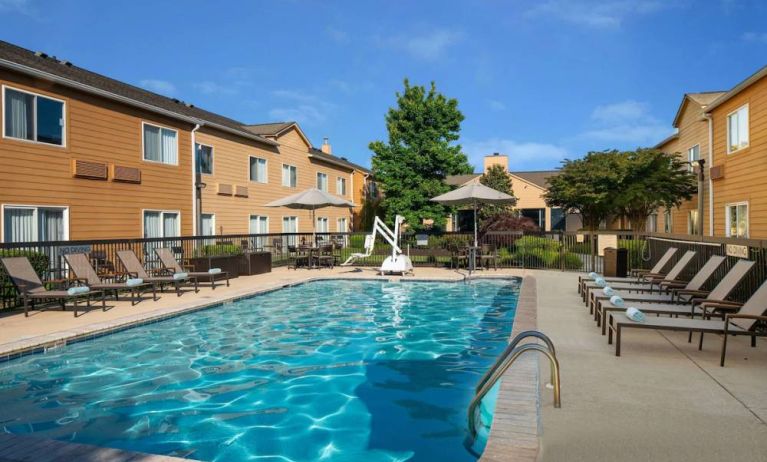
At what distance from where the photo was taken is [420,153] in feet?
92.2

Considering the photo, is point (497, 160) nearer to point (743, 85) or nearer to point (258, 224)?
point (258, 224)

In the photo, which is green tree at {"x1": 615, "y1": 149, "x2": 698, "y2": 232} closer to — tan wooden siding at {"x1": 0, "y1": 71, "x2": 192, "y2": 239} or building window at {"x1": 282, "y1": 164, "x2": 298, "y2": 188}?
building window at {"x1": 282, "y1": 164, "x2": 298, "y2": 188}

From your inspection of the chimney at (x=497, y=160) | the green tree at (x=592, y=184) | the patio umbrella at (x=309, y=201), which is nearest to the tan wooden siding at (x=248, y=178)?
the patio umbrella at (x=309, y=201)

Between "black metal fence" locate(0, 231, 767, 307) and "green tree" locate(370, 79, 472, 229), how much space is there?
7031 mm

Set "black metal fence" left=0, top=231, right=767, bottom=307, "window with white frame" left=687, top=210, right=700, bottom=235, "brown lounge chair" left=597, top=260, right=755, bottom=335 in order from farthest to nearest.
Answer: "window with white frame" left=687, top=210, right=700, bottom=235
"black metal fence" left=0, top=231, right=767, bottom=307
"brown lounge chair" left=597, top=260, right=755, bottom=335

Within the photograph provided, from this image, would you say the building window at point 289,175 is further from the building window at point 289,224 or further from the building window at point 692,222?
the building window at point 692,222

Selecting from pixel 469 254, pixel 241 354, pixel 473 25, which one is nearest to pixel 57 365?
pixel 241 354

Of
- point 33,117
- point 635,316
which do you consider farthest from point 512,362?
point 33,117

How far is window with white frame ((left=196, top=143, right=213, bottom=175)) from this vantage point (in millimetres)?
19359

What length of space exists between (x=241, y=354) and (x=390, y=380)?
2.32m

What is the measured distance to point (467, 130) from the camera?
1113 inches

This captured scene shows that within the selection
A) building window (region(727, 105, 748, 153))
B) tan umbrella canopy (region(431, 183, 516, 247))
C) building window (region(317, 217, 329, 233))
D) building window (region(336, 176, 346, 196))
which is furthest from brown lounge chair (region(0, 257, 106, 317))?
building window (region(336, 176, 346, 196))

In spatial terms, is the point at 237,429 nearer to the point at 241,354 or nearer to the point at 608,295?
the point at 241,354

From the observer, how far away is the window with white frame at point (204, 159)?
63.5ft
